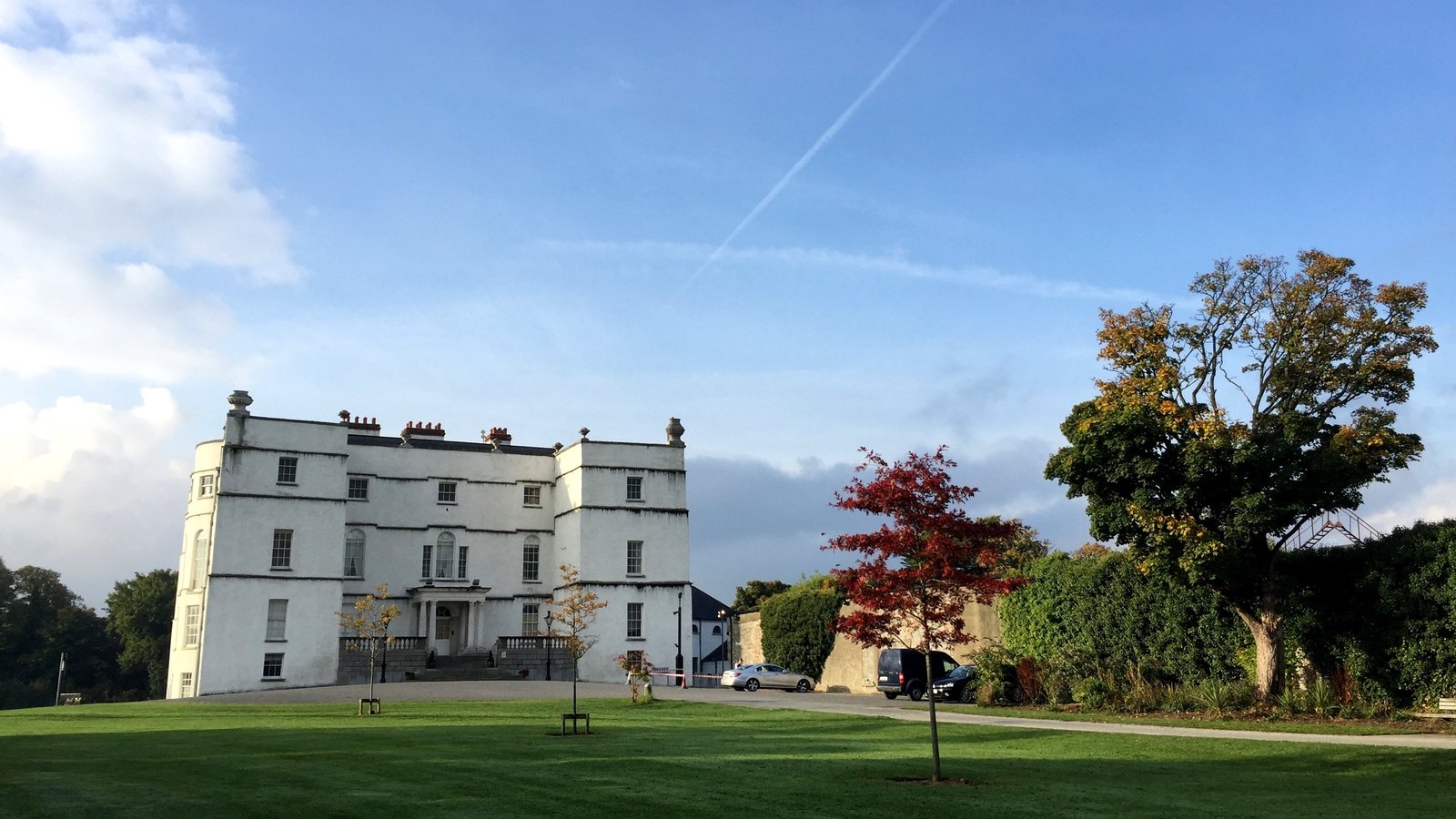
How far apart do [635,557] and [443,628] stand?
10286mm

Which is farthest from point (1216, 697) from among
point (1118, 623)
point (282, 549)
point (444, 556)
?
point (282, 549)

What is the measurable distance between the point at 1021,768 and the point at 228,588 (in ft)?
137

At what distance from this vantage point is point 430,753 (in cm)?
1830

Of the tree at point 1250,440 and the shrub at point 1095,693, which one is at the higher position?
the tree at point 1250,440

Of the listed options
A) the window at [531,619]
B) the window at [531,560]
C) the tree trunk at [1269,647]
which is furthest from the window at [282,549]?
the tree trunk at [1269,647]

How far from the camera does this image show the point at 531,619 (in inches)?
2239

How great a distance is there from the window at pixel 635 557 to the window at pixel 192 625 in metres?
19.5

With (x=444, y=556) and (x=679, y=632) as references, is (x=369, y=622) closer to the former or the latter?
(x=444, y=556)

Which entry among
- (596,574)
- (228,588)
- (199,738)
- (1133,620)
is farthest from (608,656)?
(199,738)

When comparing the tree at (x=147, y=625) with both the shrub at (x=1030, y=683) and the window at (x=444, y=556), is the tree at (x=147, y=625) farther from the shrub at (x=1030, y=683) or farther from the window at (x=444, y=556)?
the shrub at (x=1030, y=683)

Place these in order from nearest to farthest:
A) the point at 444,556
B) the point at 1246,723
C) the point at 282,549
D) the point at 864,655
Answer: the point at 1246,723 → the point at 864,655 → the point at 282,549 → the point at 444,556

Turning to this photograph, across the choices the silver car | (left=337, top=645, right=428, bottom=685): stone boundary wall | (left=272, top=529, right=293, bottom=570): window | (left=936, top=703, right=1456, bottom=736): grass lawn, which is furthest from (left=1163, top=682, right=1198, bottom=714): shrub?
(left=272, top=529, right=293, bottom=570): window

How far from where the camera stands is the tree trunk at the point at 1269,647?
26.0m

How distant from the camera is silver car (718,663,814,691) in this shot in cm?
4659
